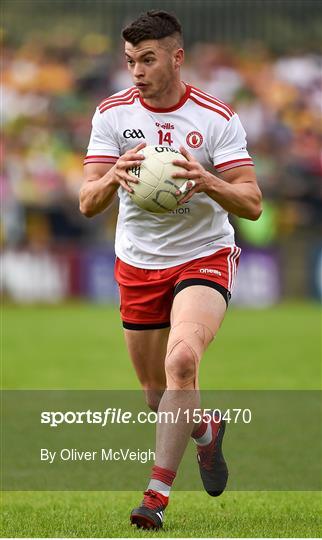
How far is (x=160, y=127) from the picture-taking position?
6105mm

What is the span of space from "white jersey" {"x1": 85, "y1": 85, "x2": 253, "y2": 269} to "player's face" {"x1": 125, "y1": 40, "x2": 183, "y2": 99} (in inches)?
8.7

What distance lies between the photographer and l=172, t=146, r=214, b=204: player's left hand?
5637 millimetres

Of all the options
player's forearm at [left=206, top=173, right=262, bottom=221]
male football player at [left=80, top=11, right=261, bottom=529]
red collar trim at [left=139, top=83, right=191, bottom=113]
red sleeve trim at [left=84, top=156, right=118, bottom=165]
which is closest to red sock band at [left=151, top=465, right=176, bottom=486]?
male football player at [left=80, top=11, right=261, bottom=529]

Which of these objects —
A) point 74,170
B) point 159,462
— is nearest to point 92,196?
point 159,462

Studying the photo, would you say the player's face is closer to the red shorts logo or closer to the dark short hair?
the dark short hair

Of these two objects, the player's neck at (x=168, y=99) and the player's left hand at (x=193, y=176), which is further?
the player's neck at (x=168, y=99)

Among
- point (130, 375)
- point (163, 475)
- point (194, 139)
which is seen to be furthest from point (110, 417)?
point (163, 475)

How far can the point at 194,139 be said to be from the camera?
19.9 ft

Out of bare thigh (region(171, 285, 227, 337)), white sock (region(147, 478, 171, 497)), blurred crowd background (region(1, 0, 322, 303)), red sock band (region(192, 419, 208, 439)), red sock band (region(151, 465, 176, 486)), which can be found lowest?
blurred crowd background (region(1, 0, 322, 303))

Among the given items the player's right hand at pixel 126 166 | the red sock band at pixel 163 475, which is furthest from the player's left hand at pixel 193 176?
the red sock band at pixel 163 475

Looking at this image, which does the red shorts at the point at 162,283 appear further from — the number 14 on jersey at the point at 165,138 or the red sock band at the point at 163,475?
the red sock band at the point at 163,475

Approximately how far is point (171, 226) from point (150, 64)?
0.92 m

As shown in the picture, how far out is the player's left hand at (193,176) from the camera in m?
5.64

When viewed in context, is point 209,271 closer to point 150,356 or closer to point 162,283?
point 162,283
